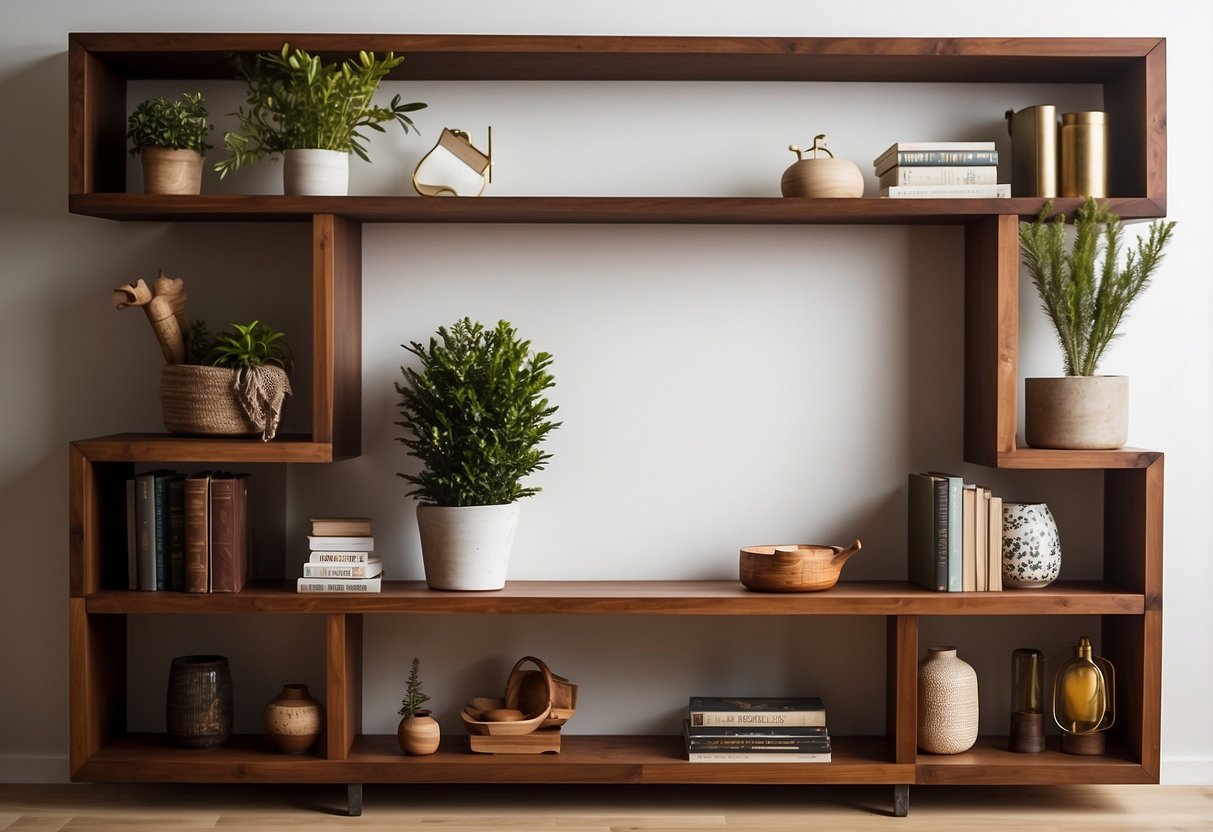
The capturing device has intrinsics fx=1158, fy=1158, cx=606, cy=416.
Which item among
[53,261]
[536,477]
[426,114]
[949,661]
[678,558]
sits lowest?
[949,661]

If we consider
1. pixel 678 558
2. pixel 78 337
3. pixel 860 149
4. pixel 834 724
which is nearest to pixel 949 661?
pixel 834 724

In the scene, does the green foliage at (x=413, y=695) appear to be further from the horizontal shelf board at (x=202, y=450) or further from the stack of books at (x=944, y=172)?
the stack of books at (x=944, y=172)

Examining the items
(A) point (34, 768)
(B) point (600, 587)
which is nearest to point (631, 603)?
(B) point (600, 587)

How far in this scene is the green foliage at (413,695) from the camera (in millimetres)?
2762

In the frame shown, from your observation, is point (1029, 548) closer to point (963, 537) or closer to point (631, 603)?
point (963, 537)

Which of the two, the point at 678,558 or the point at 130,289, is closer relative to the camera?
the point at 130,289

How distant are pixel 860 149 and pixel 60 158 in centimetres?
200

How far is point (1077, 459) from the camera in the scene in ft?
8.59

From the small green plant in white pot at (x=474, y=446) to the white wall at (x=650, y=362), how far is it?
0.84 feet

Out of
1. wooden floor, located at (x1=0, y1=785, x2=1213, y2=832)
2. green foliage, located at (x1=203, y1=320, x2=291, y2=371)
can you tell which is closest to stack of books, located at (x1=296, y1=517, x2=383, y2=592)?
green foliage, located at (x1=203, y1=320, x2=291, y2=371)

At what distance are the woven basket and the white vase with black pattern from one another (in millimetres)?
1719

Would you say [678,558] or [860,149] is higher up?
[860,149]

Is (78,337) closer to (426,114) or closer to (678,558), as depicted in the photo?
(426,114)

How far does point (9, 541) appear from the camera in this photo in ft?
9.57
